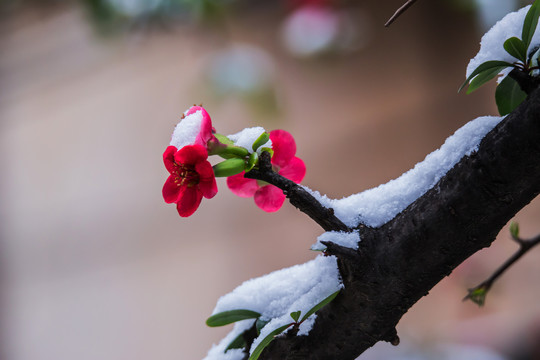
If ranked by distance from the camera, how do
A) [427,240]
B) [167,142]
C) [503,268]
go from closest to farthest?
[427,240] < [503,268] < [167,142]

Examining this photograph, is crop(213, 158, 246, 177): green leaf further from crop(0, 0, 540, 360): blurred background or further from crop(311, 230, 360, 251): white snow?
crop(0, 0, 540, 360): blurred background

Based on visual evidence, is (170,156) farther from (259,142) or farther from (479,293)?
(479,293)

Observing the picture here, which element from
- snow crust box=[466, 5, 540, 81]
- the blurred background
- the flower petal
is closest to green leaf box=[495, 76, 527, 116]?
snow crust box=[466, 5, 540, 81]

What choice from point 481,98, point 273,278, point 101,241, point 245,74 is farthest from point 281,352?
point 101,241

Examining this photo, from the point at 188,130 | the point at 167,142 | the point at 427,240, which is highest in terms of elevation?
the point at 167,142

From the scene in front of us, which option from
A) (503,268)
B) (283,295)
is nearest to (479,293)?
(503,268)

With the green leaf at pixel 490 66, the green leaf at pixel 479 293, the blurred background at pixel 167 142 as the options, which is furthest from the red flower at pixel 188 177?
the blurred background at pixel 167 142
